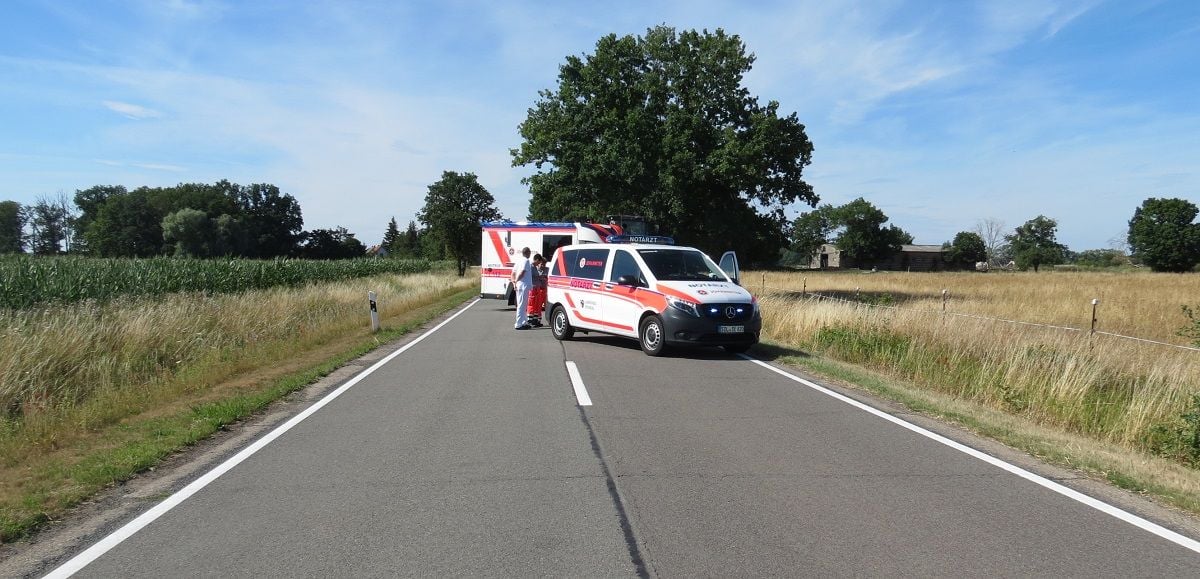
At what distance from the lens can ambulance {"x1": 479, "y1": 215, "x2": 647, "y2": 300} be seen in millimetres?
24203

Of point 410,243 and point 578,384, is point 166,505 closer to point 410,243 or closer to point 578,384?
point 578,384

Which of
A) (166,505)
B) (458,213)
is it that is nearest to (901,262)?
(458,213)

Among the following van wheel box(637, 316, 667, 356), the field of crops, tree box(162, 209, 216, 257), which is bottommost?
van wheel box(637, 316, 667, 356)

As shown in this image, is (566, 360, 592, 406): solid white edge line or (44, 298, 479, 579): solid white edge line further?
(566, 360, 592, 406): solid white edge line

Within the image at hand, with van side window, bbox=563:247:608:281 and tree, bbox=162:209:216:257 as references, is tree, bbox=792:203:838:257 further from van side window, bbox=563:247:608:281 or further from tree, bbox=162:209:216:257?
van side window, bbox=563:247:608:281

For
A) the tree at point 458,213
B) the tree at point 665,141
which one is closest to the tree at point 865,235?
the tree at point 458,213

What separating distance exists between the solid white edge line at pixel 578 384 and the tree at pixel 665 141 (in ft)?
61.7

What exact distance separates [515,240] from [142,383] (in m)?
15.4

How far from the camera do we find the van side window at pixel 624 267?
13933mm

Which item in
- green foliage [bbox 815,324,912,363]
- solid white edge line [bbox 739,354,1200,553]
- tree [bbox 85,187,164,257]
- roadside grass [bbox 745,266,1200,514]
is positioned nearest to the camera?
solid white edge line [bbox 739,354,1200,553]

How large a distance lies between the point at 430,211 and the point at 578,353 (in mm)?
83240


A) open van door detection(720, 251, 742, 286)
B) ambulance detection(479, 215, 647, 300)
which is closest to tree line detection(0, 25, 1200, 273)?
ambulance detection(479, 215, 647, 300)

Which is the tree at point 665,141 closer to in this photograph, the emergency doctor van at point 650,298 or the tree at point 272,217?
the emergency doctor van at point 650,298

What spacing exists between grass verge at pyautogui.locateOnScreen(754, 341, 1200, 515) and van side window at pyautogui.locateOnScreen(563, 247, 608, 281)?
4989mm
